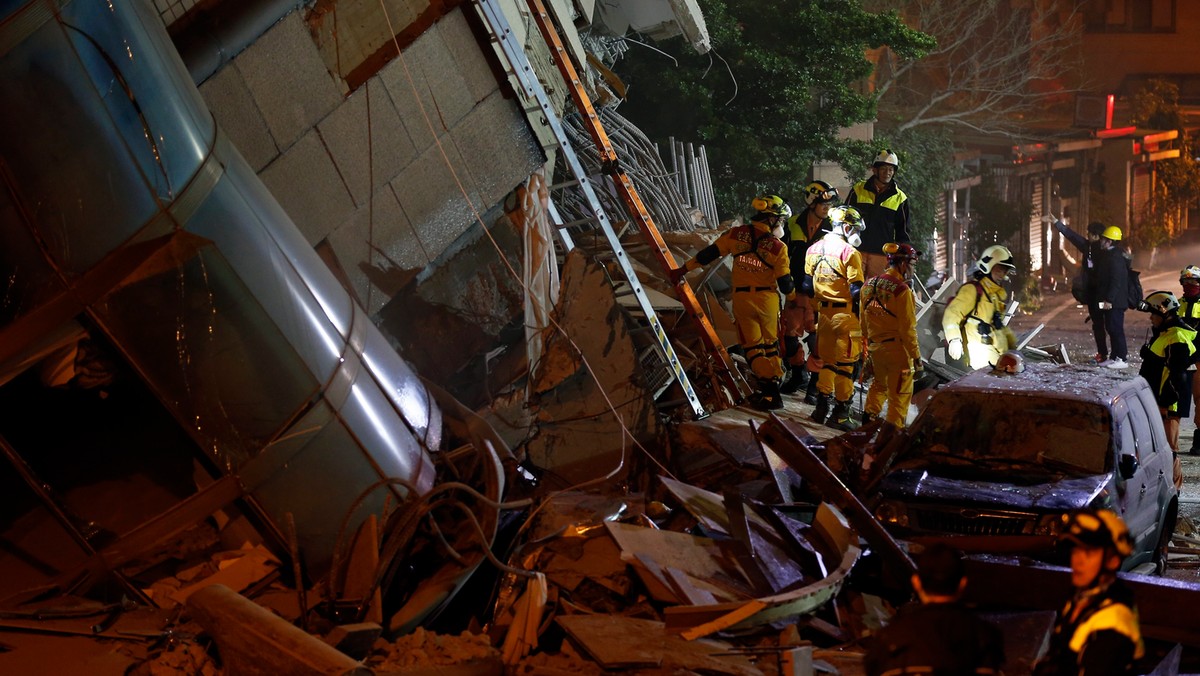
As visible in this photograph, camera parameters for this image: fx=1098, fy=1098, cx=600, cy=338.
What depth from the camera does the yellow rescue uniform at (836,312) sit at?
10031 mm

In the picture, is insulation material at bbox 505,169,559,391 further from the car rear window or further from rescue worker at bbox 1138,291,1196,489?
rescue worker at bbox 1138,291,1196,489

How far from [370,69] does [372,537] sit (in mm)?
4474

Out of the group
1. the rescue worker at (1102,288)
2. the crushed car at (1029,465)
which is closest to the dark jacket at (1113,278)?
the rescue worker at (1102,288)

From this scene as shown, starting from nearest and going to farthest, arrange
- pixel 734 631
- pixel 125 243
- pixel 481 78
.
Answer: pixel 734 631 < pixel 125 243 < pixel 481 78

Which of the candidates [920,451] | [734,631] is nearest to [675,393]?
[920,451]

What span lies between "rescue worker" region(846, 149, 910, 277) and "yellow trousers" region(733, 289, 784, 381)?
180 centimetres

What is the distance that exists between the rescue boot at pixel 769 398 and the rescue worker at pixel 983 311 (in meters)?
2.92

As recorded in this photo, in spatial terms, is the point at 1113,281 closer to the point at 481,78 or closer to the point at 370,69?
the point at 481,78

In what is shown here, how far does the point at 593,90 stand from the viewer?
40.0 ft

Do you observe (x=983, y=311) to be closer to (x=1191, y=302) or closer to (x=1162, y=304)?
(x=1162, y=304)

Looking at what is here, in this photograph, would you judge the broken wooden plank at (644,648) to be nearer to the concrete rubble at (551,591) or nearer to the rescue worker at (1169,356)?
the concrete rubble at (551,591)

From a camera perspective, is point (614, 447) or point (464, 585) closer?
point (464, 585)

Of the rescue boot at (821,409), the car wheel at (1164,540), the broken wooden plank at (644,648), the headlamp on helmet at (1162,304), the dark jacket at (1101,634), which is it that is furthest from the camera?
the headlamp on helmet at (1162,304)

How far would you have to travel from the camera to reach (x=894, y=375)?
9.57m
